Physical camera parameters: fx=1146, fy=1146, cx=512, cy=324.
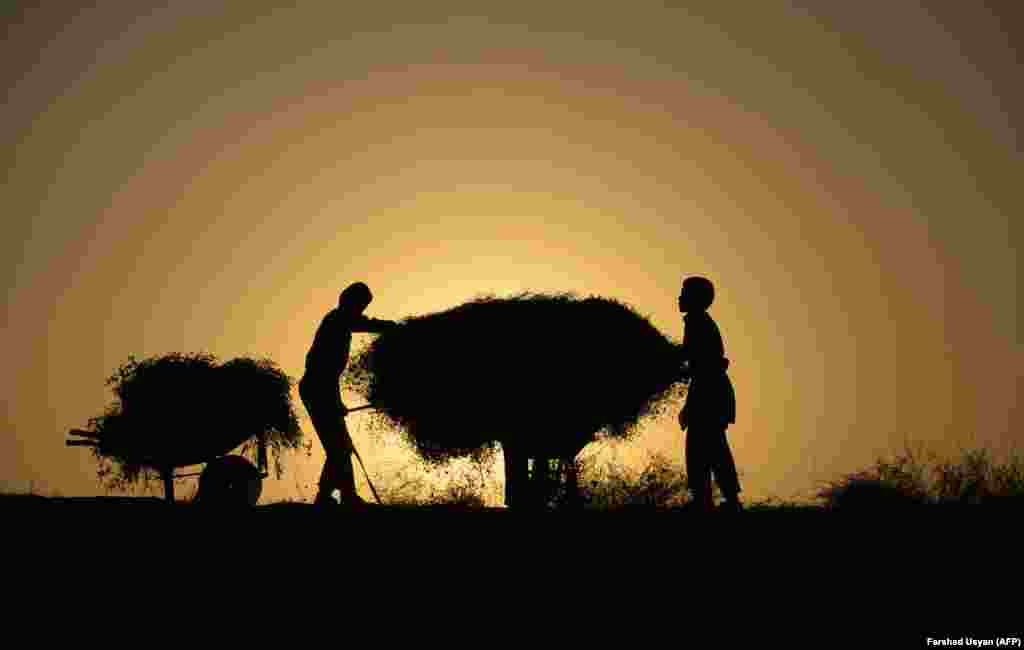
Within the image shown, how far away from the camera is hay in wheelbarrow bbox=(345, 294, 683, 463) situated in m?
26.5


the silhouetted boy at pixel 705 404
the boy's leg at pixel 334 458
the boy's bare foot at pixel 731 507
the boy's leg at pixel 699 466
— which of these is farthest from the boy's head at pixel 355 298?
the boy's bare foot at pixel 731 507

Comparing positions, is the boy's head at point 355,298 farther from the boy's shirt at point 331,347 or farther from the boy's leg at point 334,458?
the boy's leg at point 334,458

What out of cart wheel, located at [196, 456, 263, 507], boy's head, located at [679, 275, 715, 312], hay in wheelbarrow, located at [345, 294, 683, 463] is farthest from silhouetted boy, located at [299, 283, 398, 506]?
hay in wheelbarrow, located at [345, 294, 683, 463]

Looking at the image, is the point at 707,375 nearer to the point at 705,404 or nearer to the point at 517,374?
the point at 705,404

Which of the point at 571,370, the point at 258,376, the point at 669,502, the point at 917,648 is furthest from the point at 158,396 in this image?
the point at 917,648

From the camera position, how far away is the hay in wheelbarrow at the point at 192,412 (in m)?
32.3

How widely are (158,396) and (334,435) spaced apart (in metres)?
21.3

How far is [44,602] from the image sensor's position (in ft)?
25.3

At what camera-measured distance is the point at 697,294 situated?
13414 millimetres

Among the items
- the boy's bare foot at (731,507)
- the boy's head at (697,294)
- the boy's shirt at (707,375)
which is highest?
the boy's head at (697,294)

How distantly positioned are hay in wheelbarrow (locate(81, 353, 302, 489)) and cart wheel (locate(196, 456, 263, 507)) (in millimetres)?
16307

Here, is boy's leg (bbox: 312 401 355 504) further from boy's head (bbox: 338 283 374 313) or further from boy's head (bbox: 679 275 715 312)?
boy's head (bbox: 679 275 715 312)


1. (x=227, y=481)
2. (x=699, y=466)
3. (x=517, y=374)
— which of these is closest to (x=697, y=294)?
(x=699, y=466)

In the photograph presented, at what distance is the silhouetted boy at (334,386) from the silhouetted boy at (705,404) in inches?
150
